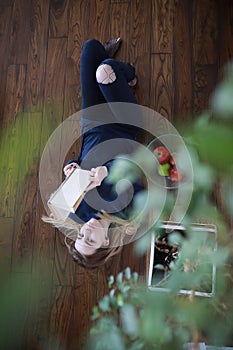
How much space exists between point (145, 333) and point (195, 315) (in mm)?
65

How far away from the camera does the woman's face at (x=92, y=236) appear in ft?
4.90

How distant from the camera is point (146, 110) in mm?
1841

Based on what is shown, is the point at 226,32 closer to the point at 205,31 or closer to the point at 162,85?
the point at 205,31

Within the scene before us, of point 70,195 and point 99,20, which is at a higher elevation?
point 99,20

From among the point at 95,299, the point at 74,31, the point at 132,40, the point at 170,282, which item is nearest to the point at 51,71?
the point at 74,31

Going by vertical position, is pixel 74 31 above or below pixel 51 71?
above

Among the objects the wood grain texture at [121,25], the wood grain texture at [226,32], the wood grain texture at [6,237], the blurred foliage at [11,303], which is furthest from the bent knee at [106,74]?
the blurred foliage at [11,303]

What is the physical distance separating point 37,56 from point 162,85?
0.64 m

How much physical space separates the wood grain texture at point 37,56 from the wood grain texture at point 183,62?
64 cm

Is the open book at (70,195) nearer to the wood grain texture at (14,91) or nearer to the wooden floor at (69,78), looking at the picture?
the wooden floor at (69,78)

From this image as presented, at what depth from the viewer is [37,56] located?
Result: 199cm

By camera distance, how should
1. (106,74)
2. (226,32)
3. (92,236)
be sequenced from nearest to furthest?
(92,236) < (106,74) < (226,32)

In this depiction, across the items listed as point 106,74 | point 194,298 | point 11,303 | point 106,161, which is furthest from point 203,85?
point 11,303

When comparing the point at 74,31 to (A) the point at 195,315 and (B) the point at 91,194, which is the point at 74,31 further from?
(A) the point at 195,315
